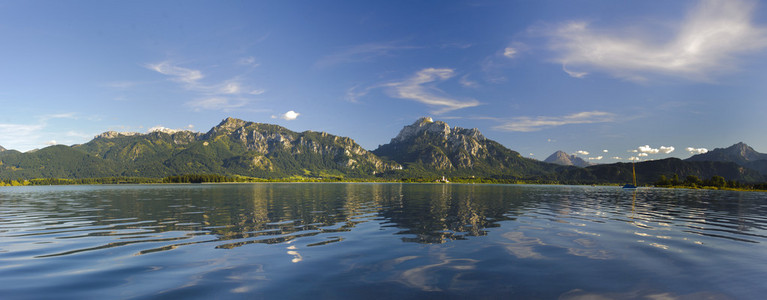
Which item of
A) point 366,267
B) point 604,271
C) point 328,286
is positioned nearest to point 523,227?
point 604,271

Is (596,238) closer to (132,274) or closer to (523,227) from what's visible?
(523,227)

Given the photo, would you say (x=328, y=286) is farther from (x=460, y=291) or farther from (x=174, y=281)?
(x=174, y=281)

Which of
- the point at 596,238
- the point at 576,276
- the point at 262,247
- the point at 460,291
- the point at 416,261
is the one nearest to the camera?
the point at 460,291

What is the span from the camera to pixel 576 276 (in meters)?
13.4

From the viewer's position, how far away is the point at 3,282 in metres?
12.4

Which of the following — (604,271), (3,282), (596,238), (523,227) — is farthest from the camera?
(523,227)

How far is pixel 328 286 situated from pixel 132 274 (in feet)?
29.7

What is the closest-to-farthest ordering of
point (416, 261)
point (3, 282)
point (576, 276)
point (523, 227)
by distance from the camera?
point (3, 282)
point (576, 276)
point (416, 261)
point (523, 227)

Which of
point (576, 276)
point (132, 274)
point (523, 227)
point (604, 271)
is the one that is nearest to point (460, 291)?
point (576, 276)

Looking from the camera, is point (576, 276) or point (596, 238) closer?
point (576, 276)

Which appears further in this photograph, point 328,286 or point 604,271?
point 604,271

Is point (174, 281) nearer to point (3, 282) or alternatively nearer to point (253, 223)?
point (3, 282)

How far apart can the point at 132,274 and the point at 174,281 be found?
2662 mm

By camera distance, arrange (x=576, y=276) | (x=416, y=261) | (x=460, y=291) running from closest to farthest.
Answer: (x=460, y=291) → (x=576, y=276) → (x=416, y=261)
